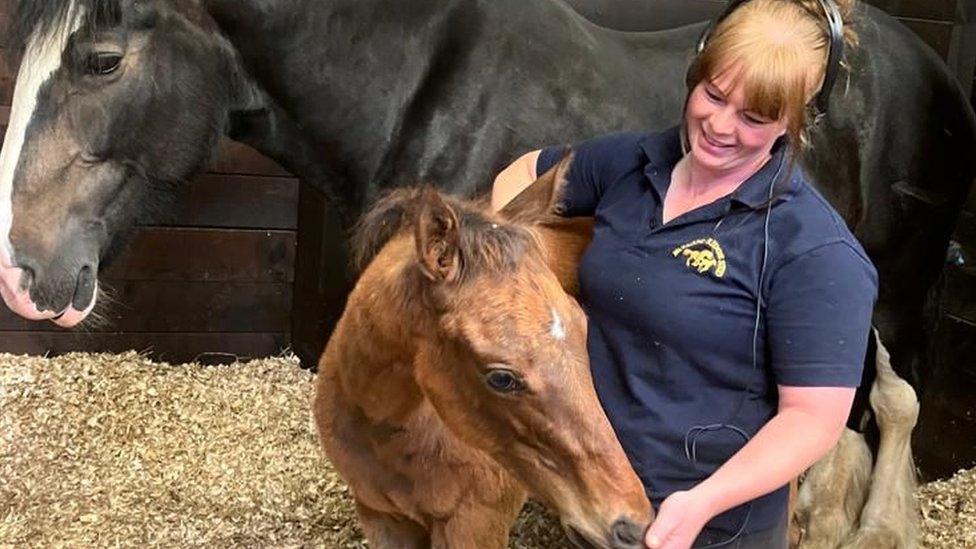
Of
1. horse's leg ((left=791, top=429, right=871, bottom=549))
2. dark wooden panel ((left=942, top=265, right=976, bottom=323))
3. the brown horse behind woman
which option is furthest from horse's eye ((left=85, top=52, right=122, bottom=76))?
dark wooden panel ((left=942, top=265, right=976, bottom=323))

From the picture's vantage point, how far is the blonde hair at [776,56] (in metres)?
1.31

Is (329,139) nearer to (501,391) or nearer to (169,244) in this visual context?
(501,391)

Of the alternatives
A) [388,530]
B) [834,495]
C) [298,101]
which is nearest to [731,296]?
[388,530]

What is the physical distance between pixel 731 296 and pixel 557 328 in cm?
25

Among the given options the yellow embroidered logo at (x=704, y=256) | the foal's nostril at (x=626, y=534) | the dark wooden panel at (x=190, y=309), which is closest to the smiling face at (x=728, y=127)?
the yellow embroidered logo at (x=704, y=256)

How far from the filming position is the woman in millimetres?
1306

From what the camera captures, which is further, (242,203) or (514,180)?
(242,203)

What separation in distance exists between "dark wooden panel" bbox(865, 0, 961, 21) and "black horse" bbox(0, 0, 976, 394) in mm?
538

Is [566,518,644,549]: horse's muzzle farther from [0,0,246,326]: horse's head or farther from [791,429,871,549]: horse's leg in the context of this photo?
[791,429,871,549]: horse's leg

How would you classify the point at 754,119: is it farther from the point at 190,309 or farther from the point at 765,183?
the point at 190,309

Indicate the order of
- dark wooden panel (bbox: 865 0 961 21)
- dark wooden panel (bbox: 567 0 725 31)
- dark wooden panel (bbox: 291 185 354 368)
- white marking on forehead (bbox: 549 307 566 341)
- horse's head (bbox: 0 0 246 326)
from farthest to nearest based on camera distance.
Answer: dark wooden panel (bbox: 291 185 354 368)
dark wooden panel (bbox: 567 0 725 31)
dark wooden panel (bbox: 865 0 961 21)
horse's head (bbox: 0 0 246 326)
white marking on forehead (bbox: 549 307 566 341)

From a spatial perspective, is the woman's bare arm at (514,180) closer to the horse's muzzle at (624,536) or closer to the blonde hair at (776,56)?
the blonde hair at (776,56)

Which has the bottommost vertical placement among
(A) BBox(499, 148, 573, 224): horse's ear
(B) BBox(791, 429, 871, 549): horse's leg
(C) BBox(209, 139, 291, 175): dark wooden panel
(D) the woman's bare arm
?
(B) BBox(791, 429, 871, 549): horse's leg

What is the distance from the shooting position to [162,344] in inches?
142
